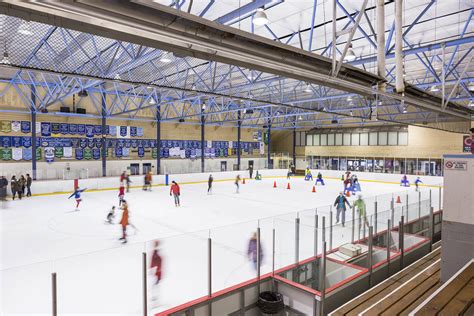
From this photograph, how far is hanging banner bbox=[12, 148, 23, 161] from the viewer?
76.5 feet

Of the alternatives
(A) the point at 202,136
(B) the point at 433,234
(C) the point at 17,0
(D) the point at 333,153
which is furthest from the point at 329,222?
(D) the point at 333,153

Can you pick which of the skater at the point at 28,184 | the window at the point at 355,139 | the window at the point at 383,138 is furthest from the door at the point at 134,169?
the window at the point at 383,138

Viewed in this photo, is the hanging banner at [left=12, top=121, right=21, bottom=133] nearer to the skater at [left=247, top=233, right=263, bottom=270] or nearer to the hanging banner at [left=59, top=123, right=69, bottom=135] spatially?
the hanging banner at [left=59, top=123, right=69, bottom=135]

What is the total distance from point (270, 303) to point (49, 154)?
80.6ft

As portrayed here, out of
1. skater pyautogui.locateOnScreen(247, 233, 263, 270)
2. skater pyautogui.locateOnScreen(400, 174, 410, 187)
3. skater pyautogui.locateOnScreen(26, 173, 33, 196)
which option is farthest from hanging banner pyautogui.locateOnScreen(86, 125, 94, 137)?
skater pyautogui.locateOnScreen(400, 174, 410, 187)

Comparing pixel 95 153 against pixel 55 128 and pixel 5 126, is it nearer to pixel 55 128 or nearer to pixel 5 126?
pixel 55 128

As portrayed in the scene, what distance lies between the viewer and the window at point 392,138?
35688 millimetres

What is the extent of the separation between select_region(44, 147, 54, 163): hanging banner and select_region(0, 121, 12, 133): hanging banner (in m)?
2.79

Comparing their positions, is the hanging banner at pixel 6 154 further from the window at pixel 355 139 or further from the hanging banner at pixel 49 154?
the window at pixel 355 139

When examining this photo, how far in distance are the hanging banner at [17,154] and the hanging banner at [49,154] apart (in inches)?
64.6

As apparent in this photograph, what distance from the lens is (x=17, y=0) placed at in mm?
2609

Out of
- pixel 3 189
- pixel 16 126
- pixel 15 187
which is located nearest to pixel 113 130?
pixel 16 126

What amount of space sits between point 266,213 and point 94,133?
63.4ft

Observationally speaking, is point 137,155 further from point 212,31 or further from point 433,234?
point 212,31
